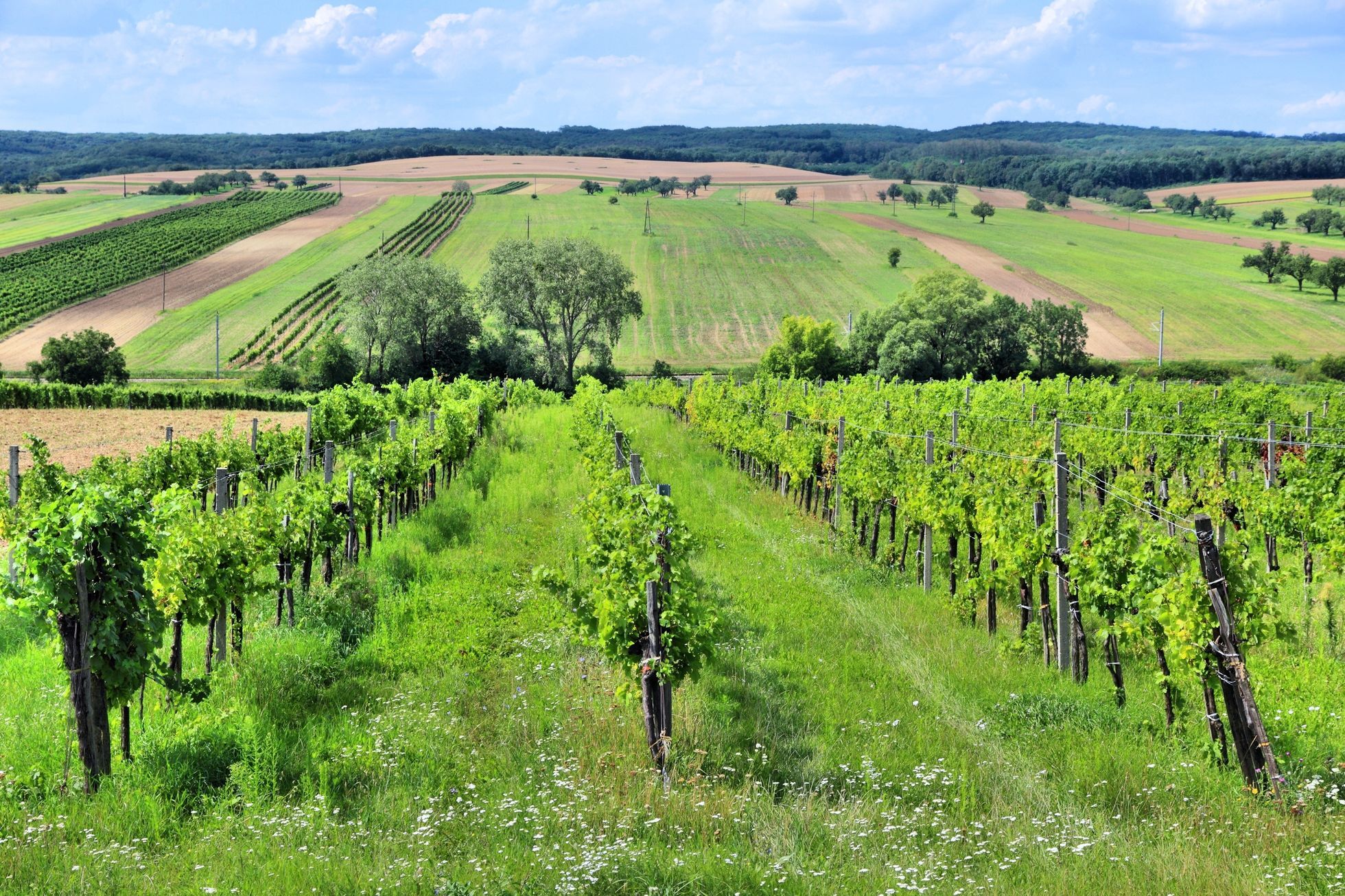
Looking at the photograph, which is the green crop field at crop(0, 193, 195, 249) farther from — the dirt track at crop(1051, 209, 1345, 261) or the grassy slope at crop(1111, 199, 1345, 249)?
the grassy slope at crop(1111, 199, 1345, 249)

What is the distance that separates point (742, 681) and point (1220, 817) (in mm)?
4338

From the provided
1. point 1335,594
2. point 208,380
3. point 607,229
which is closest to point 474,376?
point 208,380

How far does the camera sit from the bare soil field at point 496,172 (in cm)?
16538

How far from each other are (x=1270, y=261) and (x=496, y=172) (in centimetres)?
11680

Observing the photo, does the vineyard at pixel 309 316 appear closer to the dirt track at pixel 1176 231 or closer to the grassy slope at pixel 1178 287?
the grassy slope at pixel 1178 287

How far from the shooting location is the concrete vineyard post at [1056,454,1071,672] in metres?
10.9

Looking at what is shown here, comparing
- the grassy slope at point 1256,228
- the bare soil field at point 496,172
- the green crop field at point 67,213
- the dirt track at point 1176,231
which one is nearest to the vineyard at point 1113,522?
the dirt track at point 1176,231

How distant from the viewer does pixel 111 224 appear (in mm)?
116938

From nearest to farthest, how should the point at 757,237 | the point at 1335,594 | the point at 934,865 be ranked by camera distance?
1. the point at 934,865
2. the point at 1335,594
3. the point at 757,237

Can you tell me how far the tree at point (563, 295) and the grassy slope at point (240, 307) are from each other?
2078cm

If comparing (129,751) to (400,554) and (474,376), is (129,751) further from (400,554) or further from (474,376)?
(474,376)

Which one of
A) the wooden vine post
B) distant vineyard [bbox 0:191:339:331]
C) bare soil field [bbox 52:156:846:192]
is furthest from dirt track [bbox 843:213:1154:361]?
distant vineyard [bbox 0:191:339:331]

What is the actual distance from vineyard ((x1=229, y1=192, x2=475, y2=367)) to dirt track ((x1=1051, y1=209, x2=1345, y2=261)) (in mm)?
83423

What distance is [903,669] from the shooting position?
10.5m
